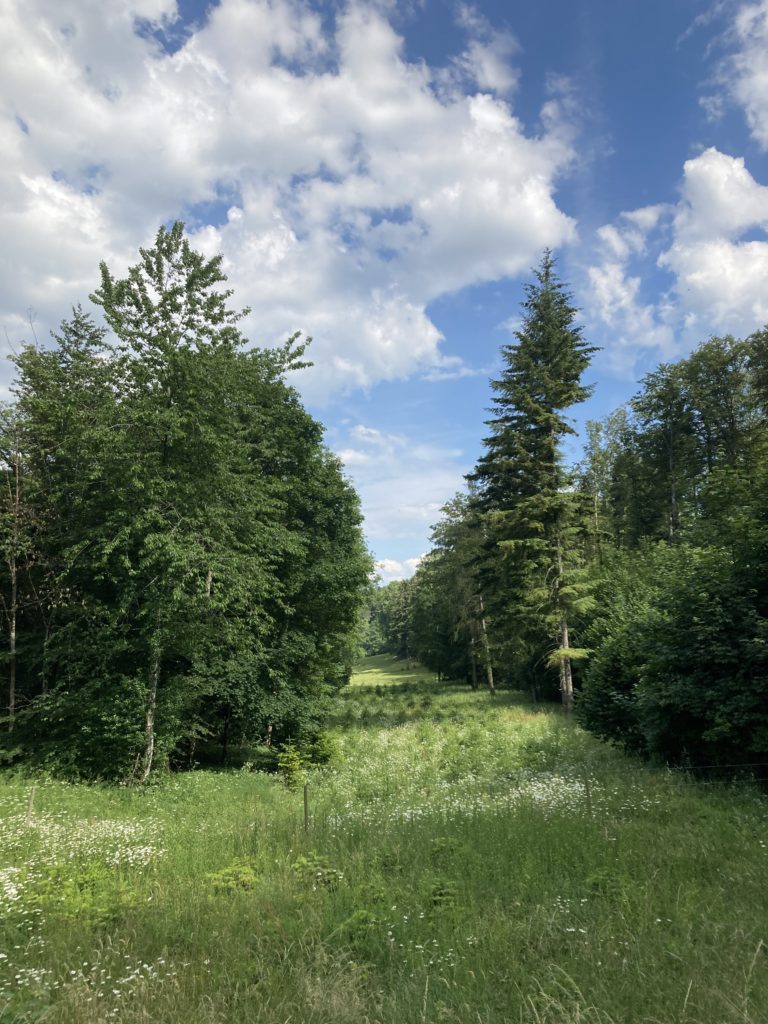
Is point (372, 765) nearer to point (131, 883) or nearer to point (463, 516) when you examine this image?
point (131, 883)

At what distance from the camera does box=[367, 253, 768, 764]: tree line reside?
1023 cm

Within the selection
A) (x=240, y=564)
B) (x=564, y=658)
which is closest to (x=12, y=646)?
(x=240, y=564)

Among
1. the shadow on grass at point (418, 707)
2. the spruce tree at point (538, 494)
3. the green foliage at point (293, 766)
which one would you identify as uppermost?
the spruce tree at point (538, 494)

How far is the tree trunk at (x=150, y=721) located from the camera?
14875 mm

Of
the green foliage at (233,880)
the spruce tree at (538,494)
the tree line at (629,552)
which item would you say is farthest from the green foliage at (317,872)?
the spruce tree at (538,494)

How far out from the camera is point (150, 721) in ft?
49.3

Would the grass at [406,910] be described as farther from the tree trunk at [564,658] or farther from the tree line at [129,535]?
the tree trunk at [564,658]

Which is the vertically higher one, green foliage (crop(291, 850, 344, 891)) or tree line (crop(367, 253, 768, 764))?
tree line (crop(367, 253, 768, 764))

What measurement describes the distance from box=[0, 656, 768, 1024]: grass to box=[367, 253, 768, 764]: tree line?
79.3 inches

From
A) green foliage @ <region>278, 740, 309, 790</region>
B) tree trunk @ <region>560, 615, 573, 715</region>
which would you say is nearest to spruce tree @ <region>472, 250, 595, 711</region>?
tree trunk @ <region>560, 615, 573, 715</region>

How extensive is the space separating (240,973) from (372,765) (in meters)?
13.9

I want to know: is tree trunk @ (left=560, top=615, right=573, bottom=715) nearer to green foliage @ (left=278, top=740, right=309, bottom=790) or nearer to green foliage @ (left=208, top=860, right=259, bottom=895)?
green foliage @ (left=278, top=740, right=309, bottom=790)

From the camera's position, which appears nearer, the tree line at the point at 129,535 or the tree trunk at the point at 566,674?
the tree line at the point at 129,535

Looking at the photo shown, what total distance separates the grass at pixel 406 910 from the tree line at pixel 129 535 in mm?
4024
